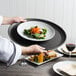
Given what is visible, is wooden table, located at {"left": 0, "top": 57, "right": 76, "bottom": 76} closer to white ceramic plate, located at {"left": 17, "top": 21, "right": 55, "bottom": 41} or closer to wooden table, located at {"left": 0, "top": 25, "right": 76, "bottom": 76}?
wooden table, located at {"left": 0, "top": 25, "right": 76, "bottom": 76}

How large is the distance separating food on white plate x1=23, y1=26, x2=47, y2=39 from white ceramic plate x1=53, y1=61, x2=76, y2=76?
0.66ft

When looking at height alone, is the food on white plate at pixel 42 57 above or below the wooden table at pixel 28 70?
above

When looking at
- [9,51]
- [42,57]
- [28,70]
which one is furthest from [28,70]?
[9,51]

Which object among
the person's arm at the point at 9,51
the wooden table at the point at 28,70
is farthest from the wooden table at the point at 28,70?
the person's arm at the point at 9,51

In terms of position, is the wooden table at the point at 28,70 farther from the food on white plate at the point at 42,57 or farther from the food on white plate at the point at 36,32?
the food on white plate at the point at 36,32

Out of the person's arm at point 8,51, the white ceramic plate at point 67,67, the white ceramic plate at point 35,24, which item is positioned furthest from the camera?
the white ceramic plate at point 35,24

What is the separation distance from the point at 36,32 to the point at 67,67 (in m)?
0.30

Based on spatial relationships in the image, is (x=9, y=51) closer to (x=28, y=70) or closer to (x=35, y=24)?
(x=28, y=70)

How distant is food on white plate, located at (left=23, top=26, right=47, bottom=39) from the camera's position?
140cm

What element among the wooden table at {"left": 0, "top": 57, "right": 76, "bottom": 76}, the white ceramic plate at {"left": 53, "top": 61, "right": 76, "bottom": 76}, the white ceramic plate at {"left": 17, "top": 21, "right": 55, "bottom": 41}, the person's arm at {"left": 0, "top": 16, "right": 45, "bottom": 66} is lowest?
the wooden table at {"left": 0, "top": 57, "right": 76, "bottom": 76}

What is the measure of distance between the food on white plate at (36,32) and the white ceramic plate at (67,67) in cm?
20

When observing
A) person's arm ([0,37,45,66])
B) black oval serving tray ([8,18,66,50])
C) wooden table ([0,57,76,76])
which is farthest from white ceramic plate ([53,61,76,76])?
person's arm ([0,37,45,66])

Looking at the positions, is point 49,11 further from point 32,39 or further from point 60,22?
point 32,39

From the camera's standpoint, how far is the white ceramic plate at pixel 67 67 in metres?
1.30
